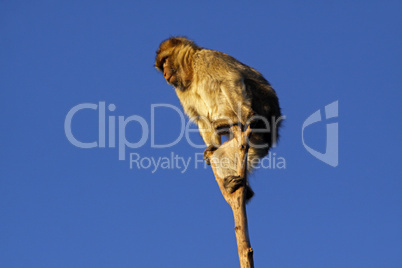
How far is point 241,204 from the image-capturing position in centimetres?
538

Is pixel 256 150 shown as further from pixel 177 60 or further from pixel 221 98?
pixel 177 60

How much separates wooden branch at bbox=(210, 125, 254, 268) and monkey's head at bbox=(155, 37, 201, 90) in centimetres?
133

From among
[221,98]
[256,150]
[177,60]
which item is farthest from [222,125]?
[177,60]

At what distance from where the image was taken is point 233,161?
253 inches

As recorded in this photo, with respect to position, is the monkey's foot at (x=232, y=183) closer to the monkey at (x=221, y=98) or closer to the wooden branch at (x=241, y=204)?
the wooden branch at (x=241, y=204)

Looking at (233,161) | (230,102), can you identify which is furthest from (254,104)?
(233,161)

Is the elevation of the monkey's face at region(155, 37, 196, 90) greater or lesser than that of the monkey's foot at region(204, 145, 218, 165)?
greater

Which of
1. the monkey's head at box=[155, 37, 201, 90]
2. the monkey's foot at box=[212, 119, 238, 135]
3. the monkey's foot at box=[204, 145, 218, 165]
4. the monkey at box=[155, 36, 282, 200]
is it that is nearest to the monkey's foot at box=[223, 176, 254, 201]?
the monkey at box=[155, 36, 282, 200]

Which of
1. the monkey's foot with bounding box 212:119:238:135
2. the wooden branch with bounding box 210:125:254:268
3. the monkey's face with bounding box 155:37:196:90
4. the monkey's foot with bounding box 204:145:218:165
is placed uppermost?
the monkey's face with bounding box 155:37:196:90

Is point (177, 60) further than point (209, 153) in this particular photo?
Yes

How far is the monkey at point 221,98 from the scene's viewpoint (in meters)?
6.56

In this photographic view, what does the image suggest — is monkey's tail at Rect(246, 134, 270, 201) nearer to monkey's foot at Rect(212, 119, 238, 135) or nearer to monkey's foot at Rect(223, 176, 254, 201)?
monkey's foot at Rect(212, 119, 238, 135)

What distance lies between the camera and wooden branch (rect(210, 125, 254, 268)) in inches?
190

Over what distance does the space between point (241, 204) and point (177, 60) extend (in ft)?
9.21
